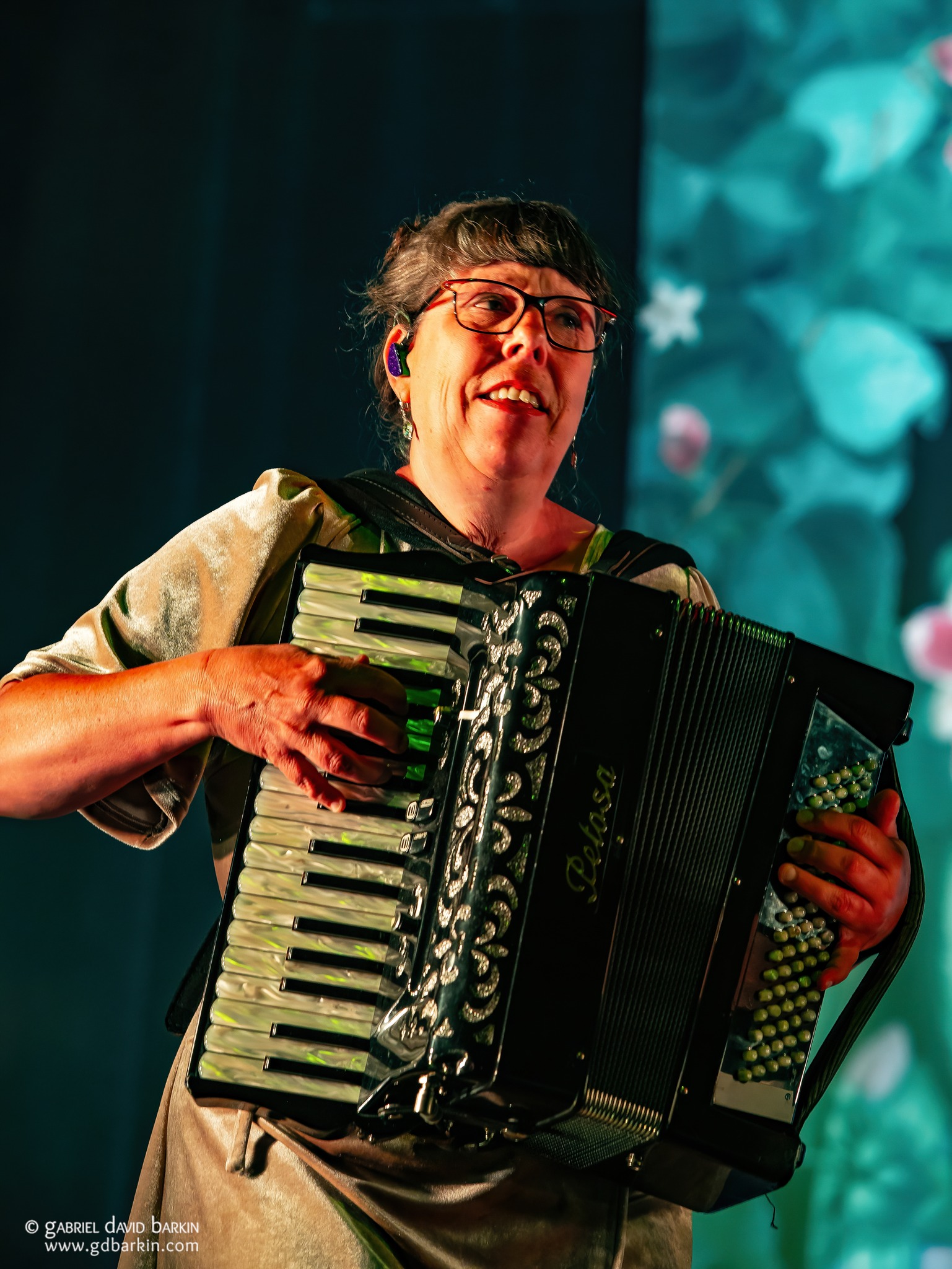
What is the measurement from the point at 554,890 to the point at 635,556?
601 mm

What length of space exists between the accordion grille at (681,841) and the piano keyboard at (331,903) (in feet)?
0.73

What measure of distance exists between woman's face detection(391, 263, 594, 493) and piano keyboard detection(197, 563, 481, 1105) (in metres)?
0.40

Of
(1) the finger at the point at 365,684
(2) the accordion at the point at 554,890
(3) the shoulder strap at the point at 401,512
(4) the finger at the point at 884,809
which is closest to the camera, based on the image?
(2) the accordion at the point at 554,890

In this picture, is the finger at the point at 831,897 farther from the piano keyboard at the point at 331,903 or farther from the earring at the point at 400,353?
the earring at the point at 400,353

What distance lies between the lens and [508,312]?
1732 millimetres

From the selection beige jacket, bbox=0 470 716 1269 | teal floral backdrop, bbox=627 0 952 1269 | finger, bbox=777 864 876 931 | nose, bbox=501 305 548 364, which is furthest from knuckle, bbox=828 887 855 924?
teal floral backdrop, bbox=627 0 952 1269

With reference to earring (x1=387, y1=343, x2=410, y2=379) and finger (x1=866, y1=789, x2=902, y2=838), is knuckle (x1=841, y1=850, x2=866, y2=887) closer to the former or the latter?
finger (x1=866, y1=789, x2=902, y2=838)

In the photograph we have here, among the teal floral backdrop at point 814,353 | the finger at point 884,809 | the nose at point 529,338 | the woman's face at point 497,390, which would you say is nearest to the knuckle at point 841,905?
the finger at point 884,809

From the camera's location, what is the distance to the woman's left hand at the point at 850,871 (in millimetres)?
1361

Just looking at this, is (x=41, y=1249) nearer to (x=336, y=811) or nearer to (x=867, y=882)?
(x=336, y=811)

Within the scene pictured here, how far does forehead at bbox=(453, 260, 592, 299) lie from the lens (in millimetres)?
1752

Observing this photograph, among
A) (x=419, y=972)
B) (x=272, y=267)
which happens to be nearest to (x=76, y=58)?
(x=272, y=267)

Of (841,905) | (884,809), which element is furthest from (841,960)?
(884,809)

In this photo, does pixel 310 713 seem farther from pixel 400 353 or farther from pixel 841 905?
pixel 400 353
